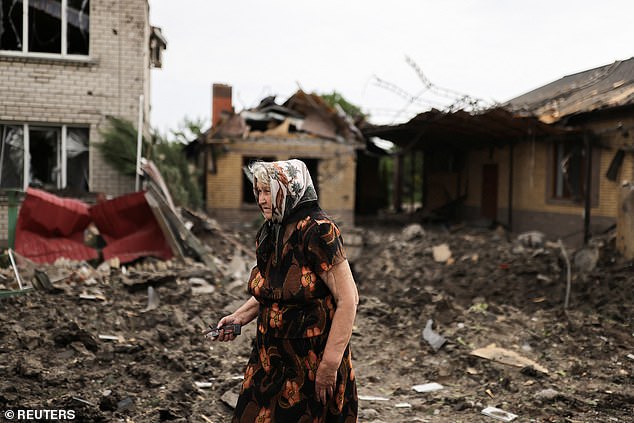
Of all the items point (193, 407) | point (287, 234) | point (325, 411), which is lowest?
point (193, 407)

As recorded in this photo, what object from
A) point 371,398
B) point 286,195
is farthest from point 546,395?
point 286,195

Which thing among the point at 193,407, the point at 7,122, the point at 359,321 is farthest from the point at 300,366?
the point at 7,122

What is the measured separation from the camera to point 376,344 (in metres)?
7.02

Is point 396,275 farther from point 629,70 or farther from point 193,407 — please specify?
point 193,407

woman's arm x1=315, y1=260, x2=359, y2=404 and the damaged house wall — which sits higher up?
the damaged house wall

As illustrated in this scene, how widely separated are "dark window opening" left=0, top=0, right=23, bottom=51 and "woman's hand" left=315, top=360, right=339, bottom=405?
11.1 meters

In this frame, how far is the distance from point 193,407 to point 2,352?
2079 millimetres

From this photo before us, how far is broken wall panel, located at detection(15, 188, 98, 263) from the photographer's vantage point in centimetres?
881

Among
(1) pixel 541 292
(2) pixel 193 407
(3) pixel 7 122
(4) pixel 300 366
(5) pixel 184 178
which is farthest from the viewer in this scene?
(5) pixel 184 178

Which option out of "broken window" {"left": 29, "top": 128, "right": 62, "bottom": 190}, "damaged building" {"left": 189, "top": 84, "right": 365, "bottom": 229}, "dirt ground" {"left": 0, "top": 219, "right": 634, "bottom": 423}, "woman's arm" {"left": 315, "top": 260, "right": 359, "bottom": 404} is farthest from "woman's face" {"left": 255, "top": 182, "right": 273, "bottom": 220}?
"damaged building" {"left": 189, "top": 84, "right": 365, "bottom": 229}

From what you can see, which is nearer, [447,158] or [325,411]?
[325,411]

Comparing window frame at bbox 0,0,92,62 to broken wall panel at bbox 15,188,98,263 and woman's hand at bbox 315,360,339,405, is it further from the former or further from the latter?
woman's hand at bbox 315,360,339,405

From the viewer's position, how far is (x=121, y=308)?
7.29 m

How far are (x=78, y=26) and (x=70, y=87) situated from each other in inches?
47.3
